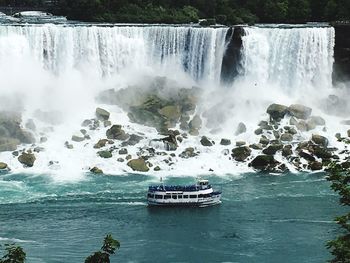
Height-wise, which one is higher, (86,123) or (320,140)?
(86,123)

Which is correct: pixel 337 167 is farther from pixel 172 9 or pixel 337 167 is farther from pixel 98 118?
pixel 172 9

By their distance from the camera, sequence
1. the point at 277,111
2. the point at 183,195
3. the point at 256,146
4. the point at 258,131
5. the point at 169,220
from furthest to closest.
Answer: the point at 277,111 < the point at 258,131 < the point at 256,146 < the point at 183,195 < the point at 169,220

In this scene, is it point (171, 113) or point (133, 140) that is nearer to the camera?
point (133, 140)

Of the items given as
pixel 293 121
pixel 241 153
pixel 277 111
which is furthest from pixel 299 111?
pixel 241 153

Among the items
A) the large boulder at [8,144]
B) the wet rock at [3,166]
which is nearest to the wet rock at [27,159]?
the wet rock at [3,166]

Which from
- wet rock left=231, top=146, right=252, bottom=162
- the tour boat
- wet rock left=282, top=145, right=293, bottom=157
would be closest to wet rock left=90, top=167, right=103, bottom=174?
the tour boat

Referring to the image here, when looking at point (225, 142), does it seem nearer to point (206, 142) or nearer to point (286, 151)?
point (206, 142)

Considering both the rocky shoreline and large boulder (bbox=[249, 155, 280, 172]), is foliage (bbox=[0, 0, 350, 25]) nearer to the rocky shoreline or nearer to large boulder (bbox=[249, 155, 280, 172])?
the rocky shoreline
